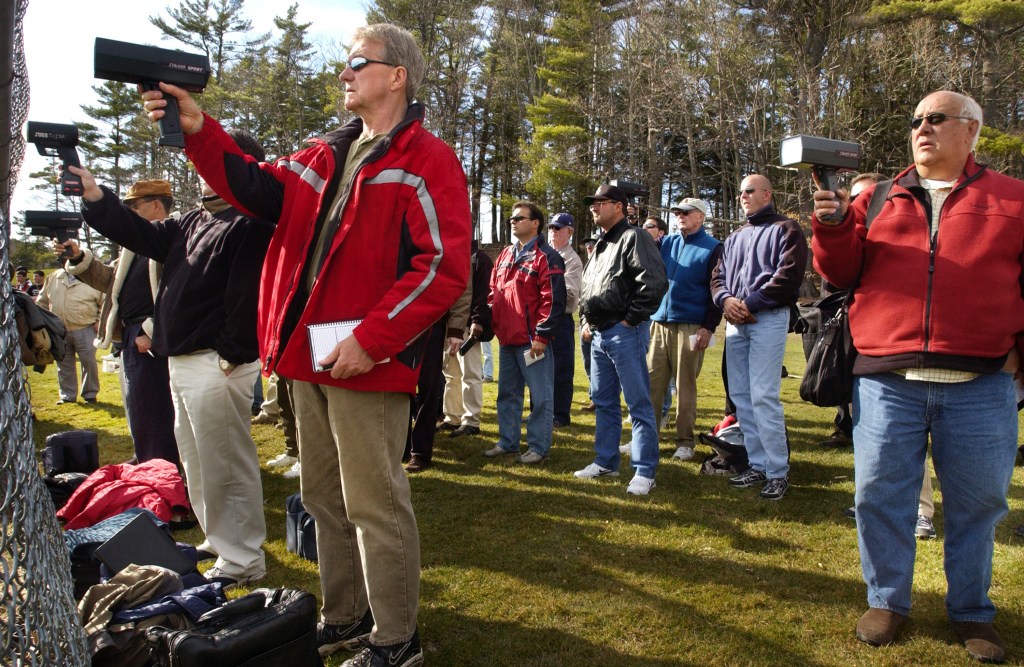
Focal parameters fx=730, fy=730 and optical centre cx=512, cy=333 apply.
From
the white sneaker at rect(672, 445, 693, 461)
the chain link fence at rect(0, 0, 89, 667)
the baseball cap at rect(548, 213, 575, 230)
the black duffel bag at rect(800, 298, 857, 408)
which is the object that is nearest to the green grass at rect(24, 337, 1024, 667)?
the white sneaker at rect(672, 445, 693, 461)

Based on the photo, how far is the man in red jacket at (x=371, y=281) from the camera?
2514 millimetres

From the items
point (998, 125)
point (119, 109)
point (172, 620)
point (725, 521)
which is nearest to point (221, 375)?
point (172, 620)

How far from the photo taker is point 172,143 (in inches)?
94.2

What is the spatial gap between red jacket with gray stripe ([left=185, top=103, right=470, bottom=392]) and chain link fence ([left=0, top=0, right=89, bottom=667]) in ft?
2.94

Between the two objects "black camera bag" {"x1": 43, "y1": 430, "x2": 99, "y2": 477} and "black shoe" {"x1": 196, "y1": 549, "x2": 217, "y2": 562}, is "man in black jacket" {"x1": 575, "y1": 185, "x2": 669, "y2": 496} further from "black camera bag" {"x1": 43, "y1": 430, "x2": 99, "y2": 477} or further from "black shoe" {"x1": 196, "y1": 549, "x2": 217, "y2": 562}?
"black camera bag" {"x1": 43, "y1": 430, "x2": 99, "y2": 477}

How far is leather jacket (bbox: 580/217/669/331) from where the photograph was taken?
16.7 ft

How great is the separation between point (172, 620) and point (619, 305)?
3.45 meters

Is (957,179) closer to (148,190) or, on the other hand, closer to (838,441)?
(838,441)

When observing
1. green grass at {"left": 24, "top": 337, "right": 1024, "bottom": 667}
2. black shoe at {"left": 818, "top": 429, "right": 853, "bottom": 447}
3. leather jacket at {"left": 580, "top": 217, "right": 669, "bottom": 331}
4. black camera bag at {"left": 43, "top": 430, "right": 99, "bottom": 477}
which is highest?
leather jacket at {"left": 580, "top": 217, "right": 669, "bottom": 331}

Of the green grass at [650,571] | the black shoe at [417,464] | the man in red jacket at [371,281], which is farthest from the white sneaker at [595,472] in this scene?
the man in red jacket at [371,281]

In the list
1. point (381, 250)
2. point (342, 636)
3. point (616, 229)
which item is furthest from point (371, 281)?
point (616, 229)

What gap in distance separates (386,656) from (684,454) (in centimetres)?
410

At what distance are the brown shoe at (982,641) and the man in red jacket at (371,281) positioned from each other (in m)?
2.19

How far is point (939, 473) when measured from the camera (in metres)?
3.05
